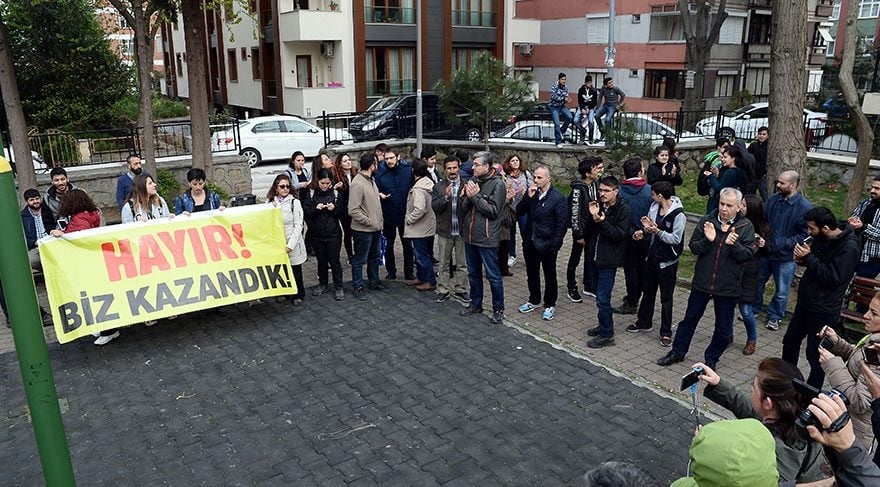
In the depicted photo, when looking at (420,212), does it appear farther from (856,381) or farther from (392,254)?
(856,381)

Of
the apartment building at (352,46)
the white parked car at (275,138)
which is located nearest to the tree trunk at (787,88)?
the white parked car at (275,138)

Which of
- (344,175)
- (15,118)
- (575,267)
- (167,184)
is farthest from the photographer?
(167,184)

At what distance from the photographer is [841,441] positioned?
2857 millimetres

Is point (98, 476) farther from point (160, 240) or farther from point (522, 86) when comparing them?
point (522, 86)

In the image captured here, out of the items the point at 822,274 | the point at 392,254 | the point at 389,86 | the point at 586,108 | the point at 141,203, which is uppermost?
the point at 389,86

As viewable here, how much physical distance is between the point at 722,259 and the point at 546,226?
2176 mm

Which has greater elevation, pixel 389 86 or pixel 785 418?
pixel 389 86

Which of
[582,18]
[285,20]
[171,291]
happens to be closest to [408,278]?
[171,291]

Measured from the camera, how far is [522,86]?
1703 centimetres

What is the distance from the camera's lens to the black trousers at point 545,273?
321 inches

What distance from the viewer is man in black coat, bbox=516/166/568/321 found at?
26.1 feet

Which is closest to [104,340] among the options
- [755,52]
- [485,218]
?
[485,218]

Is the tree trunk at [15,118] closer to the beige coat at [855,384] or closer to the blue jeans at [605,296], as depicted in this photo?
the blue jeans at [605,296]

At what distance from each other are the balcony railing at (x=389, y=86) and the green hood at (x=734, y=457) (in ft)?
97.0
